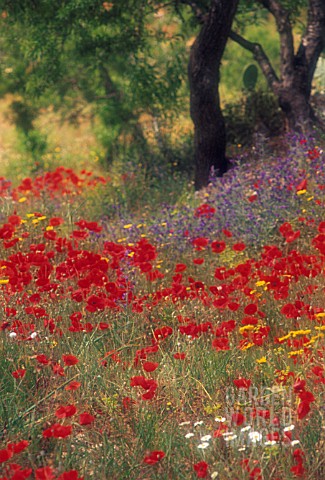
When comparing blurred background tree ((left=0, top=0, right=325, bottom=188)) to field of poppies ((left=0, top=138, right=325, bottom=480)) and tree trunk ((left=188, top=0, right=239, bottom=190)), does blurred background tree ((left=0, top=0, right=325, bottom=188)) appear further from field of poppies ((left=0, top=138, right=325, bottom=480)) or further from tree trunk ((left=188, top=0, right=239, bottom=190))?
field of poppies ((left=0, top=138, right=325, bottom=480))

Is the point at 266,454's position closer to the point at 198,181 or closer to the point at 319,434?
the point at 319,434

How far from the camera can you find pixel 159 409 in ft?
12.1

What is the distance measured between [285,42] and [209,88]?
1405mm

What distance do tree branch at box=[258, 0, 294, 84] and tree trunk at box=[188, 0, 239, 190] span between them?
A: 111 cm

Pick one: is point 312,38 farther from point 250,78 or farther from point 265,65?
point 250,78

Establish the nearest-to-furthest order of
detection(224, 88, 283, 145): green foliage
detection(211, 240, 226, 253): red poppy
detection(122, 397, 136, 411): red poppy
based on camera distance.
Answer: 1. detection(122, 397, 136, 411): red poppy
2. detection(211, 240, 226, 253): red poppy
3. detection(224, 88, 283, 145): green foliage

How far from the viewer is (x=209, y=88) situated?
30.8 feet

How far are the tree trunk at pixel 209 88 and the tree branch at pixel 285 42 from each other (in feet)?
3.66

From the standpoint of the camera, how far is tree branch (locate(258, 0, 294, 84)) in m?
9.98

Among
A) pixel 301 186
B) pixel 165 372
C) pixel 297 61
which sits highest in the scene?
pixel 297 61

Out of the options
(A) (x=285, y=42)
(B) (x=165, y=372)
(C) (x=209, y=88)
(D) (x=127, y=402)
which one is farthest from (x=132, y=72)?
(D) (x=127, y=402)

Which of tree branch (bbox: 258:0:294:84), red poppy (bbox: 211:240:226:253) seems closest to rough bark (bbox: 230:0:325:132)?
tree branch (bbox: 258:0:294:84)

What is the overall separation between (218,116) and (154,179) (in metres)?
1.19

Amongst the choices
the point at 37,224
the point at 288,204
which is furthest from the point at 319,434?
the point at 37,224
